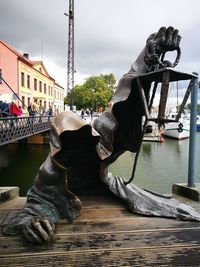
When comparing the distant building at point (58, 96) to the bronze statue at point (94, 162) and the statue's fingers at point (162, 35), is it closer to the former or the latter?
the bronze statue at point (94, 162)

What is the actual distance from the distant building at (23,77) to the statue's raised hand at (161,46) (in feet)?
83.2

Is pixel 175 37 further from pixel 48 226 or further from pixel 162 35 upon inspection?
pixel 48 226

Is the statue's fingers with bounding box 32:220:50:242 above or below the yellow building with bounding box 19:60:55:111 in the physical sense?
below

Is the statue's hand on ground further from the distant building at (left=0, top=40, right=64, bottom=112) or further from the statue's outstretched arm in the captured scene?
the distant building at (left=0, top=40, right=64, bottom=112)

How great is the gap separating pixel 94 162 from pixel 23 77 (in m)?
38.1

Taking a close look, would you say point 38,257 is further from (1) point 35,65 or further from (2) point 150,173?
(1) point 35,65

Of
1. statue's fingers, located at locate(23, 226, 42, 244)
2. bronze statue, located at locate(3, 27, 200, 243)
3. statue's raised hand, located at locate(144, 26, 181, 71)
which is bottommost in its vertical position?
statue's fingers, located at locate(23, 226, 42, 244)

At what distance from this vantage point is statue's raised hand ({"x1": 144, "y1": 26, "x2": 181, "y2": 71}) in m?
3.20

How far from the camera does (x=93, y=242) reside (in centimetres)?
305

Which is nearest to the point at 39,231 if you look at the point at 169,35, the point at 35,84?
the point at 169,35

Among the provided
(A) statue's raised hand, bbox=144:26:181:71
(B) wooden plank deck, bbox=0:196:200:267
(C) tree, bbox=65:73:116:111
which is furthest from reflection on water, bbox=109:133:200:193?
(C) tree, bbox=65:73:116:111

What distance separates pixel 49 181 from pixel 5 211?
1052 millimetres

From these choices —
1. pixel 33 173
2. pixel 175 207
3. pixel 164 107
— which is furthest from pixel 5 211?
pixel 33 173

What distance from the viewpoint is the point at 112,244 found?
9.87 feet
